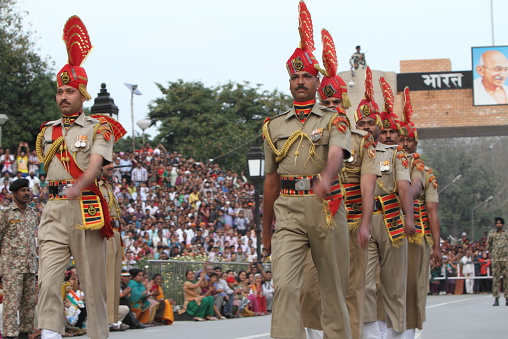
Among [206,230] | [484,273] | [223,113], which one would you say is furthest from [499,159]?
[206,230]

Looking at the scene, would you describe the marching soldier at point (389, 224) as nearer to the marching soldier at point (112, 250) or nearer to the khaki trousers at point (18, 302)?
the marching soldier at point (112, 250)

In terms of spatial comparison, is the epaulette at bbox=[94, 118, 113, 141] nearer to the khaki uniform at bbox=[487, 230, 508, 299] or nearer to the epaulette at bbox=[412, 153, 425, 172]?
the epaulette at bbox=[412, 153, 425, 172]

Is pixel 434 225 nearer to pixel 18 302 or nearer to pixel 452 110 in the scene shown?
pixel 18 302

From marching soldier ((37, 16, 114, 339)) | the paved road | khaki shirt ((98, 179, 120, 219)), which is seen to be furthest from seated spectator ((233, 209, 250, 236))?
marching soldier ((37, 16, 114, 339))

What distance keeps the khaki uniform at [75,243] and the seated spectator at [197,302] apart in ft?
36.9

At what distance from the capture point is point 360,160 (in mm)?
9078

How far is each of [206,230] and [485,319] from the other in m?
11.6

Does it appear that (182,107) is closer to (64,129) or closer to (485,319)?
(485,319)

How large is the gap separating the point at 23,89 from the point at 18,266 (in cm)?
3101

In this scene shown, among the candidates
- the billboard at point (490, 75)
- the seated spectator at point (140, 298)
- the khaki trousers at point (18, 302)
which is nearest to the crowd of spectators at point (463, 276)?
the billboard at point (490, 75)

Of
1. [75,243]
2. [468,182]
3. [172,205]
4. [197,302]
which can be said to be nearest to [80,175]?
[75,243]

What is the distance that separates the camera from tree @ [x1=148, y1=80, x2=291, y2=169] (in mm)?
52469

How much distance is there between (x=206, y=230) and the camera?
27438 millimetres

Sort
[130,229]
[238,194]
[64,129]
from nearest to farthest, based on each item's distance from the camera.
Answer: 1. [64,129]
2. [130,229]
3. [238,194]
